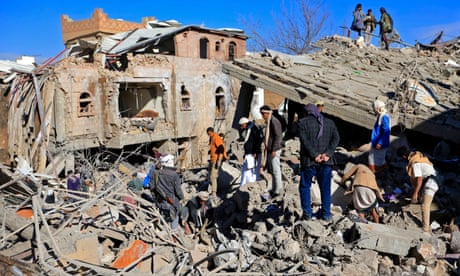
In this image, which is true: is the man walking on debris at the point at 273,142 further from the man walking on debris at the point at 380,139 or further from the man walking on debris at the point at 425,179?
the man walking on debris at the point at 425,179

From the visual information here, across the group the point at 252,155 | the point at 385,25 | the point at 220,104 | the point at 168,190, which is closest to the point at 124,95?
the point at 220,104

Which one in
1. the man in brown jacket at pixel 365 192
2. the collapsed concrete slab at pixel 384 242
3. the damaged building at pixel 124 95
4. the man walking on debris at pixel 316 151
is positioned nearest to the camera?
the collapsed concrete slab at pixel 384 242

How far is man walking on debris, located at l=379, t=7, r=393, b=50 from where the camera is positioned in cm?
1850

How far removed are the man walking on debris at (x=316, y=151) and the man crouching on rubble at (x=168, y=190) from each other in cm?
254

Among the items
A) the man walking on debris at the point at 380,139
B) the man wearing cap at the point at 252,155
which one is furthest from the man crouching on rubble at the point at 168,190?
the man walking on debris at the point at 380,139

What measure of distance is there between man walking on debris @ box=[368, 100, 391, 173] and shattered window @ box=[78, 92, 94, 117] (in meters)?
11.4

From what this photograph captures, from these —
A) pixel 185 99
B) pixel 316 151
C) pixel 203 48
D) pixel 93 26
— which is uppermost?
pixel 93 26

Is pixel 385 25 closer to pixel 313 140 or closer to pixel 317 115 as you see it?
pixel 317 115

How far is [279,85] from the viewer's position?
38.6 ft

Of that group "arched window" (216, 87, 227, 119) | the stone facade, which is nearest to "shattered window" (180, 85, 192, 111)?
"arched window" (216, 87, 227, 119)

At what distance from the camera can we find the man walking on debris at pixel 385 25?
18500 mm

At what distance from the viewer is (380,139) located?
23.2ft

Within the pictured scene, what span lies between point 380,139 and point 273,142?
190 cm

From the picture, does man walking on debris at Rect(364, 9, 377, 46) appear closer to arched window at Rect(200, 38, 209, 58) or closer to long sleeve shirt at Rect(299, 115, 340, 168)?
arched window at Rect(200, 38, 209, 58)
